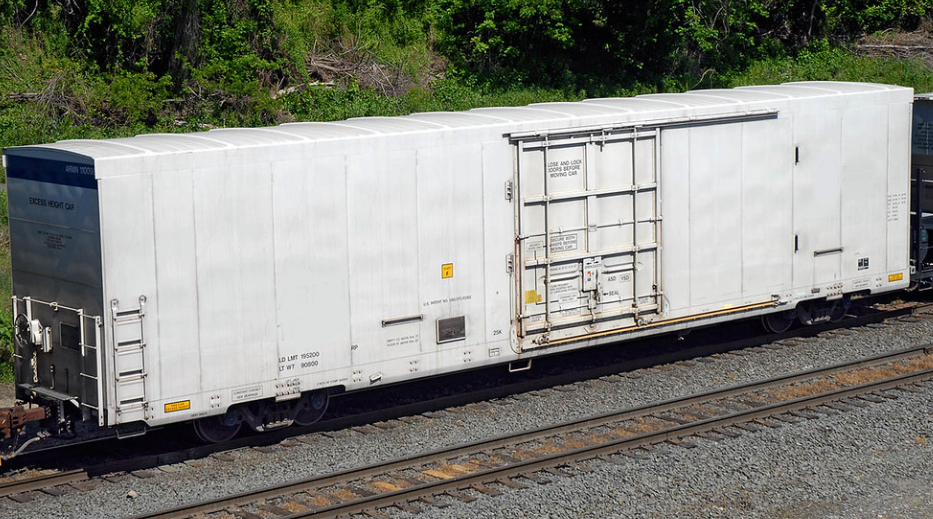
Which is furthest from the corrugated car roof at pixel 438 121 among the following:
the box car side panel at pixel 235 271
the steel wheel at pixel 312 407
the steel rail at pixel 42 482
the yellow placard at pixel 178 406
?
the steel rail at pixel 42 482

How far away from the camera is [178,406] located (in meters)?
11.9

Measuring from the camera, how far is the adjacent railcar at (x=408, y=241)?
38.0 ft

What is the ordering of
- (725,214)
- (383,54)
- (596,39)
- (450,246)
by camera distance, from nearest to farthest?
1. (450,246)
2. (725,214)
3. (383,54)
4. (596,39)

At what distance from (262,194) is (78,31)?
16274 mm

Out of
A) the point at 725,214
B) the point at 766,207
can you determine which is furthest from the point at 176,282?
the point at 766,207

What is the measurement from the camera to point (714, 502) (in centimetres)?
1132

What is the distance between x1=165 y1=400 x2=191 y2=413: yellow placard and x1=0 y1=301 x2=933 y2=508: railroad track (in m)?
0.88

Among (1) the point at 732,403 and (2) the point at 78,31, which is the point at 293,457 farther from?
(2) the point at 78,31

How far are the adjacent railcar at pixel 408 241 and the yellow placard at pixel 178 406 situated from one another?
2 centimetres

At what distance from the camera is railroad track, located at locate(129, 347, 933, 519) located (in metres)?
11.3

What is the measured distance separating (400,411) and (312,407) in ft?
4.24

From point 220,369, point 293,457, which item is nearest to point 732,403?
point 293,457

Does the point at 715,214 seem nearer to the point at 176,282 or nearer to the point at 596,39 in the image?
the point at 176,282

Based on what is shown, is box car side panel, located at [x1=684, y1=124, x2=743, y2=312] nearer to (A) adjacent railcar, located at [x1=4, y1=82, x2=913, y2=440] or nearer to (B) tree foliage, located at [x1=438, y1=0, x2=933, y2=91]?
(A) adjacent railcar, located at [x1=4, y1=82, x2=913, y2=440]
